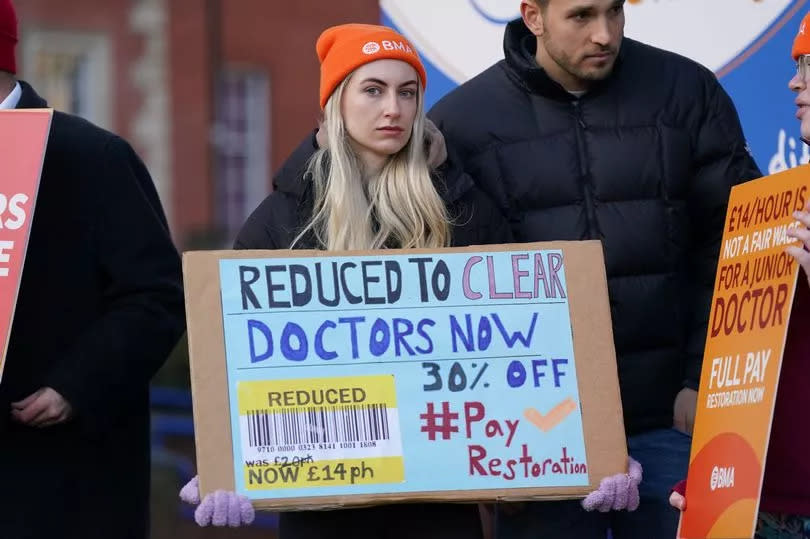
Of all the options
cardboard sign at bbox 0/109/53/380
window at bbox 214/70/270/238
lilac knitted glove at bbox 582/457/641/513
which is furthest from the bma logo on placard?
window at bbox 214/70/270/238

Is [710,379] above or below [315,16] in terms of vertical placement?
below

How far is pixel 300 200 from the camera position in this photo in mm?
4836

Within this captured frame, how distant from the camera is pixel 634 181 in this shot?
5.11 m

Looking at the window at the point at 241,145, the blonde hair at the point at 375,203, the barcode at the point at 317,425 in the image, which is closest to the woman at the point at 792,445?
the barcode at the point at 317,425

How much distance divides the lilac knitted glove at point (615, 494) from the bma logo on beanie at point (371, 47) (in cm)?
135

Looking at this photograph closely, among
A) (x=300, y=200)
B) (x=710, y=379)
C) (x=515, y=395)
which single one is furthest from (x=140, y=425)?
(x=710, y=379)

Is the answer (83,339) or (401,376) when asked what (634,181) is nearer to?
(401,376)

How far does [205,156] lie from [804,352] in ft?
76.2

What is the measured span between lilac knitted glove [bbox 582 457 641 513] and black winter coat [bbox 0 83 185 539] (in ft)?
4.44

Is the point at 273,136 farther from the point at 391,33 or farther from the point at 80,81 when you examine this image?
the point at 391,33

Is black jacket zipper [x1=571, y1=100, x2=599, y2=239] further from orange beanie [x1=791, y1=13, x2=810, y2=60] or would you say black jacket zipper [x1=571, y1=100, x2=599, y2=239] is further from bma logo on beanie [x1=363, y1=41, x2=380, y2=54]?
orange beanie [x1=791, y1=13, x2=810, y2=60]

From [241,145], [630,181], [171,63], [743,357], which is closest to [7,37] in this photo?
[630,181]

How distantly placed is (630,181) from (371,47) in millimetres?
863

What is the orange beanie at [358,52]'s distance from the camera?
4.89m
